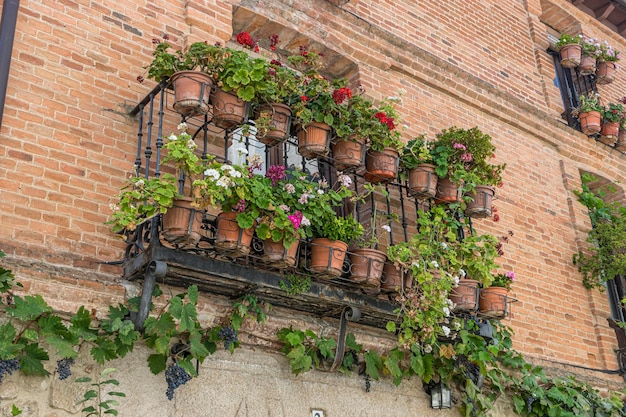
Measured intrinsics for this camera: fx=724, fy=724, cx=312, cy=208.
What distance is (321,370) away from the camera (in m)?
5.80

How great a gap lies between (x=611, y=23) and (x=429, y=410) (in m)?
8.68

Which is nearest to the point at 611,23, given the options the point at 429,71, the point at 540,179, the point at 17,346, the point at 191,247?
the point at 540,179

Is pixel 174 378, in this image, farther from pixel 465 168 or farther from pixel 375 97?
pixel 375 97

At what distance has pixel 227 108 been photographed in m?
5.44

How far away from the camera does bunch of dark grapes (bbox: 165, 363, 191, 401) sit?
4.79 meters

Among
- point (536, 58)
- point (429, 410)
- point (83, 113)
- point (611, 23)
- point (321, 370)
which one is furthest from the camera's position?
point (611, 23)

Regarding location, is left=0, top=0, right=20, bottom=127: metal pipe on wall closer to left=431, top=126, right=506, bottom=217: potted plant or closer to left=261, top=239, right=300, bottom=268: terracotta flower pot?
left=261, top=239, right=300, bottom=268: terracotta flower pot

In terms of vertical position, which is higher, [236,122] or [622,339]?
[236,122]

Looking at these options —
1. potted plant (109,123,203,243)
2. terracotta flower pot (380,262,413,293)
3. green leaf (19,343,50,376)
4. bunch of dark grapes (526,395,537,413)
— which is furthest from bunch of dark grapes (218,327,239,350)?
bunch of dark grapes (526,395,537,413)

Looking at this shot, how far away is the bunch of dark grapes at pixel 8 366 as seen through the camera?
4.14 meters

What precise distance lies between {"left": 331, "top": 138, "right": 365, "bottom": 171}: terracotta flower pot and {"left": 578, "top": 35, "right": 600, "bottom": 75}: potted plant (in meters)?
5.93

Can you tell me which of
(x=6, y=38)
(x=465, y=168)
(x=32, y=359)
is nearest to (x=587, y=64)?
(x=465, y=168)

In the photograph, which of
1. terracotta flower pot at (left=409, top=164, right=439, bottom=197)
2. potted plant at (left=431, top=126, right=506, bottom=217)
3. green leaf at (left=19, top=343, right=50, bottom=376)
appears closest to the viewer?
green leaf at (left=19, top=343, right=50, bottom=376)

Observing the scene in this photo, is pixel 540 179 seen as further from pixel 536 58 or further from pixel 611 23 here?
pixel 611 23
